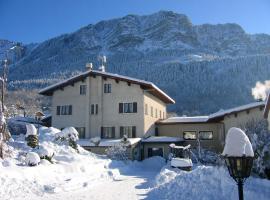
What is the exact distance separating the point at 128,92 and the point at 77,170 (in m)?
17.6

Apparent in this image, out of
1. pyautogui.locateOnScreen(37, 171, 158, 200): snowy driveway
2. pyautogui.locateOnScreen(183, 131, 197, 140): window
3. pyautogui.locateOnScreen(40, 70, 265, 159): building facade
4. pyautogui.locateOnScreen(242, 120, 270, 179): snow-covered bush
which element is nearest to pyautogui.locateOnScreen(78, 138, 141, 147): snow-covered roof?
pyautogui.locateOnScreen(40, 70, 265, 159): building facade

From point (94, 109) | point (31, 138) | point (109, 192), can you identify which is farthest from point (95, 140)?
point (109, 192)

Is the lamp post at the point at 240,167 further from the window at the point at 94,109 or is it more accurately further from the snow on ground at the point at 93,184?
the window at the point at 94,109

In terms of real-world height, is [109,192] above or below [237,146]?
below

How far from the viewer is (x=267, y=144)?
18.3 m

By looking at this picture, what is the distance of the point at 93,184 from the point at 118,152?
40.5 feet

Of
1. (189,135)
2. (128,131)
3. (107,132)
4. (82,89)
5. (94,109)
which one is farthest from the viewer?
(189,135)

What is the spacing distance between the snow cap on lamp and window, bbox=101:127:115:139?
99.8ft

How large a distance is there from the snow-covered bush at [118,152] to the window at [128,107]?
5.82 meters

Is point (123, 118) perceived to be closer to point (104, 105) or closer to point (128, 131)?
point (128, 131)

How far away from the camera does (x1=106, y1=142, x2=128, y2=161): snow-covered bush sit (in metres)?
31.8

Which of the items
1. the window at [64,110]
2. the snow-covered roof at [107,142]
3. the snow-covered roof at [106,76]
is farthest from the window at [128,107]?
the window at [64,110]

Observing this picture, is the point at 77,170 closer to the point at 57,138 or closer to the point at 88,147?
the point at 57,138

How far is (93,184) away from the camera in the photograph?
1991 centimetres
